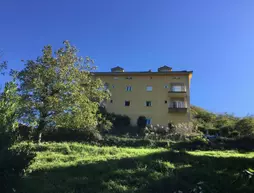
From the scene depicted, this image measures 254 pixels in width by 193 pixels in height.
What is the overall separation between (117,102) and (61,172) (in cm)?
2823

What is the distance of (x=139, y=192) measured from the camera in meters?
8.12

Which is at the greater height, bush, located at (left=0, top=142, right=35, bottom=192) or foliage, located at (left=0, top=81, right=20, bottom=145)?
foliage, located at (left=0, top=81, right=20, bottom=145)

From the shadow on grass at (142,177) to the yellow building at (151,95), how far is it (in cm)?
2378

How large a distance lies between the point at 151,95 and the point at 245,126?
44.1ft

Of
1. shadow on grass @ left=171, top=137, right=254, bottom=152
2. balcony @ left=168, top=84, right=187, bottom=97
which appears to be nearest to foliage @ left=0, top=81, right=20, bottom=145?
shadow on grass @ left=171, top=137, right=254, bottom=152

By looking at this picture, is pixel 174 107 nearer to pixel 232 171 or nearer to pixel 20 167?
pixel 232 171

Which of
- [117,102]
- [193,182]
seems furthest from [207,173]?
[117,102]

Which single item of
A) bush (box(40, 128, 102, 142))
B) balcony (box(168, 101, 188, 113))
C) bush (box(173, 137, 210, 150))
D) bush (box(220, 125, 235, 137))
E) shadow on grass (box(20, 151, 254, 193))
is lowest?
shadow on grass (box(20, 151, 254, 193))

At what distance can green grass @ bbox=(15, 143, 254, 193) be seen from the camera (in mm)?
8469

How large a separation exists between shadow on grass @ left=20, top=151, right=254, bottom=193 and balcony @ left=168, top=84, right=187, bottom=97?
24.6 metres

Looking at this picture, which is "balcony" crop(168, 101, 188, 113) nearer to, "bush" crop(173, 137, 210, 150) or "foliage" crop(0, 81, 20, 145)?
"bush" crop(173, 137, 210, 150)

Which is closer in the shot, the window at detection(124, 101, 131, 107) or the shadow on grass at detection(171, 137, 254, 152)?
the shadow on grass at detection(171, 137, 254, 152)

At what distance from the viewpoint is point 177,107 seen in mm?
36375

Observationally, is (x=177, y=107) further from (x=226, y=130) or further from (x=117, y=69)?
(x=117, y=69)
